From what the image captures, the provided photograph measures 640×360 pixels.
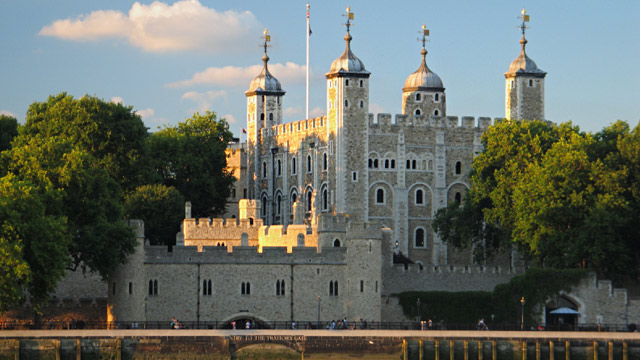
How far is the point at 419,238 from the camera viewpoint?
103 meters

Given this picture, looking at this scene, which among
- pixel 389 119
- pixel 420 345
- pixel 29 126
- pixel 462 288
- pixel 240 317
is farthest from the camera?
pixel 389 119

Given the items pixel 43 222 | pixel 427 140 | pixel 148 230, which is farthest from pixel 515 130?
pixel 43 222

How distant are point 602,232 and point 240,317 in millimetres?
19541

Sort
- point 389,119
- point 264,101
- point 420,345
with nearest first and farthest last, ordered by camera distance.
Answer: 1. point 420,345
2. point 389,119
3. point 264,101

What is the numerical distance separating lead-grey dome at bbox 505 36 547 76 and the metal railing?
110 ft

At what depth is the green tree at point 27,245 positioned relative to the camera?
6512 centimetres

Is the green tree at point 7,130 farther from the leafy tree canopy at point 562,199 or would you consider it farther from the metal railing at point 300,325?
the leafy tree canopy at point 562,199

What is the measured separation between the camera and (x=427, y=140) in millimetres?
103688

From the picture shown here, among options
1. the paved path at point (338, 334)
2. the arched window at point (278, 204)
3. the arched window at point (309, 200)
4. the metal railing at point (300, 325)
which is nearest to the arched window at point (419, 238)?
the arched window at point (309, 200)

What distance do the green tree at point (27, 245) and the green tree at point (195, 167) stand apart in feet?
111

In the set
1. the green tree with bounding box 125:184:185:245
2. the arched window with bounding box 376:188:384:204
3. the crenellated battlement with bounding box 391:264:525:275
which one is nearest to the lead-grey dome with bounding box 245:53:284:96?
the arched window with bounding box 376:188:384:204

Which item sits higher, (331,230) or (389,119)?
(389,119)

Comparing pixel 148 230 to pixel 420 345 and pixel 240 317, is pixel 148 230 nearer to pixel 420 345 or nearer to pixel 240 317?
pixel 240 317

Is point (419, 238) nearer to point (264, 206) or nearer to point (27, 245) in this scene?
point (264, 206)
